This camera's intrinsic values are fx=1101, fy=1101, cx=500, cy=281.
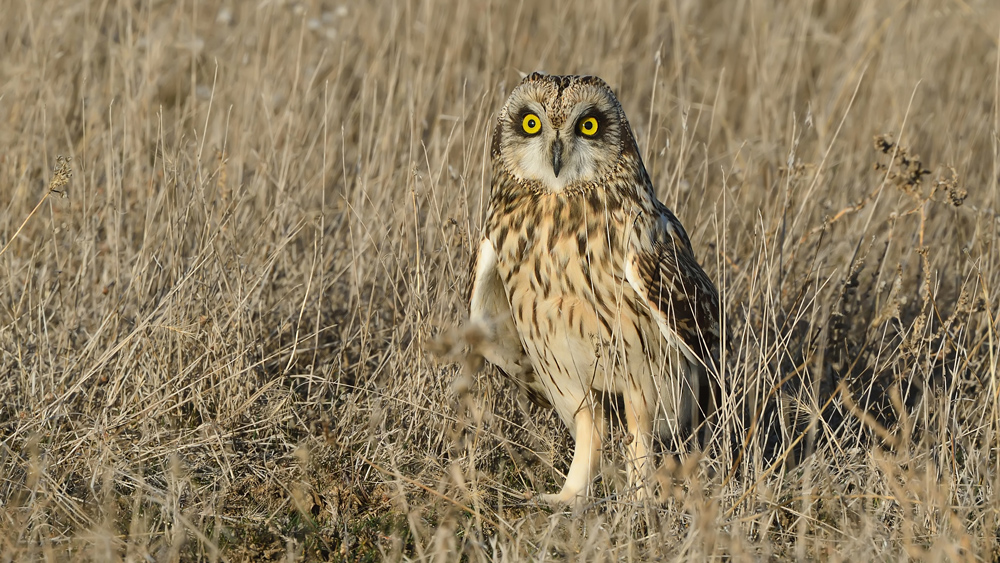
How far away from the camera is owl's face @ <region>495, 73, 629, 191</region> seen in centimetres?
308

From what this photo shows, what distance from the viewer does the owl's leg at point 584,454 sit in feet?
10.8

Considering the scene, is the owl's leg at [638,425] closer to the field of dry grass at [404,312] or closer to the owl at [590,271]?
the owl at [590,271]

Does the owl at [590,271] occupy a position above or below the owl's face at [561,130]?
below

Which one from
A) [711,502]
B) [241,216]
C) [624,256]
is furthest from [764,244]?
[241,216]

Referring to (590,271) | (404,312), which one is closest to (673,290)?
(590,271)

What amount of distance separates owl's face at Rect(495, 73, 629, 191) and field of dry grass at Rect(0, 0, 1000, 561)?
0.38m

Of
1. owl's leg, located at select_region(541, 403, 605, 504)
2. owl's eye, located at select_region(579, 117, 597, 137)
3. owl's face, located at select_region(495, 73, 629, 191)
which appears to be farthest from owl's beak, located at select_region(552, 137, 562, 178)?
owl's leg, located at select_region(541, 403, 605, 504)

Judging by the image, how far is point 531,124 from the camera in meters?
3.18

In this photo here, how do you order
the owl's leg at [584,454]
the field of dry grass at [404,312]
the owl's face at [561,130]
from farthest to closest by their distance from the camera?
the owl's leg at [584,454] < the owl's face at [561,130] < the field of dry grass at [404,312]

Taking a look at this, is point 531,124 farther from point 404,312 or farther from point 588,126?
point 404,312

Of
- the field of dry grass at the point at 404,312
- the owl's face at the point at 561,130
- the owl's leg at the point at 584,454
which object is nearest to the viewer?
the field of dry grass at the point at 404,312

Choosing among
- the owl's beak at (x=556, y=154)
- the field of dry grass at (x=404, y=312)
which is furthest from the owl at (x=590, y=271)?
the field of dry grass at (x=404, y=312)

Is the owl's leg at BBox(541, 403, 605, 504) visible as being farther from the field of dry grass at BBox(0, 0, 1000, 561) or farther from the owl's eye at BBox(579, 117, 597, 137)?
the owl's eye at BBox(579, 117, 597, 137)

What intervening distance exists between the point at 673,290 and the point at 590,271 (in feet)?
0.80
